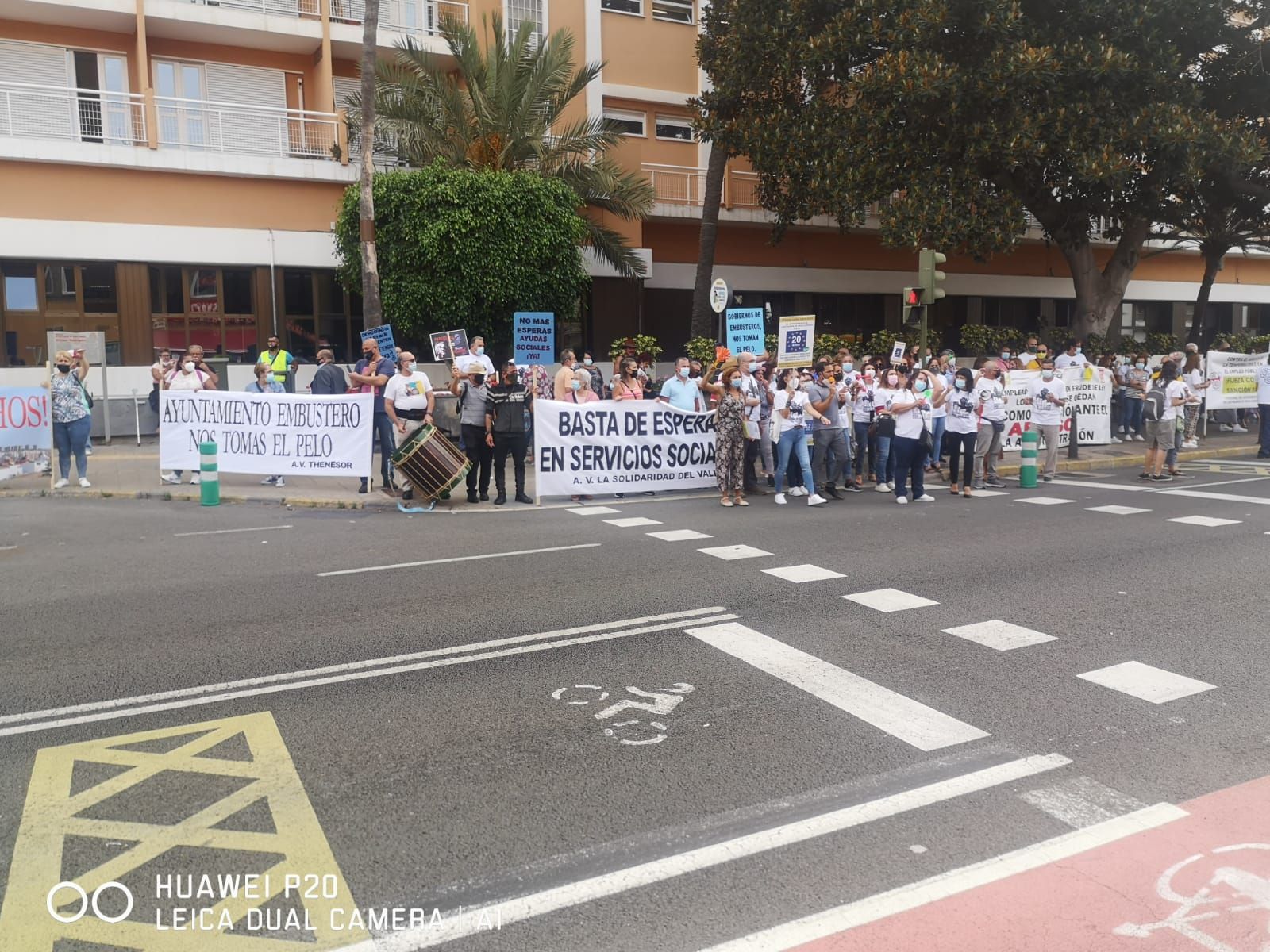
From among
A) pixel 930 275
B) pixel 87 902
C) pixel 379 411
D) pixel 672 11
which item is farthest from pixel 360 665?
pixel 672 11

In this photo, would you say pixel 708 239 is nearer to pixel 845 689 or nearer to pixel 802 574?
pixel 802 574

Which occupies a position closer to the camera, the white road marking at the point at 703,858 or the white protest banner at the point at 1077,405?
the white road marking at the point at 703,858

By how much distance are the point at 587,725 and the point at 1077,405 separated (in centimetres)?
1618

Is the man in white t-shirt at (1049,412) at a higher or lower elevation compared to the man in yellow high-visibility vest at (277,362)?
lower

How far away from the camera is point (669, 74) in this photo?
26.0 metres

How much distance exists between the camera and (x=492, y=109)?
2047 centimetres

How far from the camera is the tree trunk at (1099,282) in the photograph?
24938mm

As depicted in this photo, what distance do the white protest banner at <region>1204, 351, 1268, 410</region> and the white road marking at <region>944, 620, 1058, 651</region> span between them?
17.4 m

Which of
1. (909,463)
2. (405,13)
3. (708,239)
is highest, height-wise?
(405,13)

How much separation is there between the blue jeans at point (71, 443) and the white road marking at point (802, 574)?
1044cm

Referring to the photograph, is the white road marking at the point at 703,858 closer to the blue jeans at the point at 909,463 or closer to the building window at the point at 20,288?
the blue jeans at the point at 909,463

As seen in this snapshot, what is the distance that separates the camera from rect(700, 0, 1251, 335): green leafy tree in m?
19.0

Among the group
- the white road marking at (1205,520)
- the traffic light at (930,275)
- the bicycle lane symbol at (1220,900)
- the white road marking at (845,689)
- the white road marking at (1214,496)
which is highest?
the traffic light at (930,275)

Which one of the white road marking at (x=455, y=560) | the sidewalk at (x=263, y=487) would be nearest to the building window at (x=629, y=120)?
the sidewalk at (x=263, y=487)
